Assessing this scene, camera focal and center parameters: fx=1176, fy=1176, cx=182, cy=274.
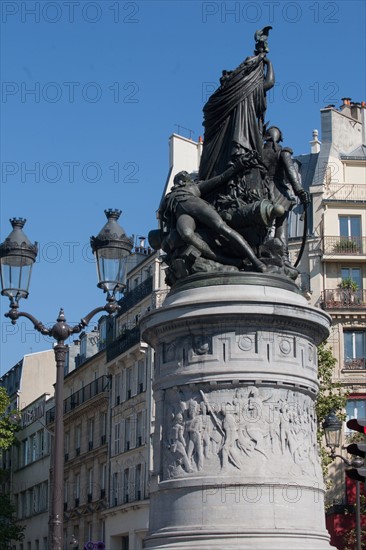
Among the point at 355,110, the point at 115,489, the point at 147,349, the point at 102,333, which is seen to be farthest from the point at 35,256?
the point at 102,333

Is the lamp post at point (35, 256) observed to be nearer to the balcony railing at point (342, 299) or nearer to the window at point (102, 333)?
the balcony railing at point (342, 299)

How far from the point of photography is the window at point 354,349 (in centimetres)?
5084

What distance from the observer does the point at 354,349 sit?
5128cm

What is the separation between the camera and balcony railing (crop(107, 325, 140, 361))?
2264 inches

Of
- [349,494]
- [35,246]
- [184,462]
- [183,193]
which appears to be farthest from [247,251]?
[349,494]

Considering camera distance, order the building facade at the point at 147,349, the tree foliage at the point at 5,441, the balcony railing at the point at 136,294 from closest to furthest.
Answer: the building facade at the point at 147,349 → the balcony railing at the point at 136,294 → the tree foliage at the point at 5,441

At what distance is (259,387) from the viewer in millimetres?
14977

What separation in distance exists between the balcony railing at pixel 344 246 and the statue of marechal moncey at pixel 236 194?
35.0 metres

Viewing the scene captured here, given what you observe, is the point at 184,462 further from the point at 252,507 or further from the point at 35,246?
the point at 35,246

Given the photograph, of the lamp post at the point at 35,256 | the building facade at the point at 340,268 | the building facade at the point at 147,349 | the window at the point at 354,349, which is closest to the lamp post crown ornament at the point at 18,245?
the lamp post at the point at 35,256

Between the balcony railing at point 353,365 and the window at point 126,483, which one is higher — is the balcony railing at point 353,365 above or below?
above

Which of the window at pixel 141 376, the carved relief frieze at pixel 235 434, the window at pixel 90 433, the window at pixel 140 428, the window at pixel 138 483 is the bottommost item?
the carved relief frieze at pixel 235 434

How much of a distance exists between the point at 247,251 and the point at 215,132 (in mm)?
2269

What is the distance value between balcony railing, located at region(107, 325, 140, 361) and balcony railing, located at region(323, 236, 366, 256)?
10.1 meters
